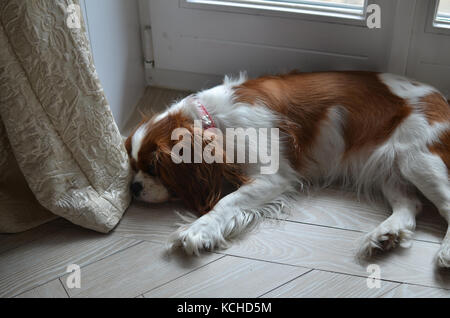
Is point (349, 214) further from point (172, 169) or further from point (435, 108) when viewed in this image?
point (172, 169)

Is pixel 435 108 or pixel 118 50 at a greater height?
pixel 118 50

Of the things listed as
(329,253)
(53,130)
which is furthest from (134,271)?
(329,253)

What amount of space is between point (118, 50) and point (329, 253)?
1.17 m

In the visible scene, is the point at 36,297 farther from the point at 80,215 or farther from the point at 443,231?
the point at 443,231

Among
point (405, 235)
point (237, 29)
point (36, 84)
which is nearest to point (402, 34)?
point (237, 29)

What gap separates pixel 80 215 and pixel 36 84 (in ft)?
1.50

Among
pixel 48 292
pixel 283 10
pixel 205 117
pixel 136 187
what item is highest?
pixel 283 10

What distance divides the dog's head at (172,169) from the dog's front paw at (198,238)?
11cm

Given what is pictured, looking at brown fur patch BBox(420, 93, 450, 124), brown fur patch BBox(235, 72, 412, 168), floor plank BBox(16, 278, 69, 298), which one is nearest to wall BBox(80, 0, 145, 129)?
brown fur patch BBox(235, 72, 412, 168)

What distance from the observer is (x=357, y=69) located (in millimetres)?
2324

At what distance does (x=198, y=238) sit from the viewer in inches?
72.1

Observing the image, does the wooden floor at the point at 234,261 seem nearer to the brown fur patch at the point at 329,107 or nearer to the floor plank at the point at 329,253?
the floor plank at the point at 329,253

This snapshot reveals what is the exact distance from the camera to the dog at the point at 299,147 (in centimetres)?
192

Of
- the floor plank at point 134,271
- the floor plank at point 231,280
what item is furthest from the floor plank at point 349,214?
the floor plank at point 134,271
